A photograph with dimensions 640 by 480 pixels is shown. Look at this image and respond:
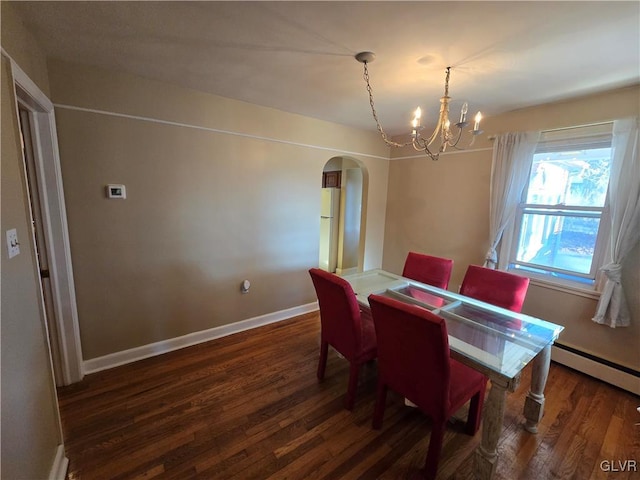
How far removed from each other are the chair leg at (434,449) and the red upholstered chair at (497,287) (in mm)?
1188

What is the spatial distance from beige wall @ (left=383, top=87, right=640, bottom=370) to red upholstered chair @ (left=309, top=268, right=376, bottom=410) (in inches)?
74.0

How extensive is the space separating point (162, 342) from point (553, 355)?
147 inches

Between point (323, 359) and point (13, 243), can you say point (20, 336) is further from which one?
point (323, 359)

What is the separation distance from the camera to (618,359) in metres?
2.22

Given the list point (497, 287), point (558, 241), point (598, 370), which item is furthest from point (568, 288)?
point (497, 287)

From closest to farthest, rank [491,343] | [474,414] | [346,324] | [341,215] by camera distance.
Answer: [491,343] < [474,414] < [346,324] < [341,215]

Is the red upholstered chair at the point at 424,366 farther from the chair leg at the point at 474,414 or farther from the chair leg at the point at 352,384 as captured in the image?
the chair leg at the point at 352,384

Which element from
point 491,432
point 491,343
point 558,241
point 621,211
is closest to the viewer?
point 491,432

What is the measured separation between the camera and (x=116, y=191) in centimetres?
212

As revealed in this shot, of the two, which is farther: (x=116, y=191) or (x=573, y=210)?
(x=573, y=210)

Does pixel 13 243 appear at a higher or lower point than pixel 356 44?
lower

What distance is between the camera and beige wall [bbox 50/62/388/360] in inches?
79.7

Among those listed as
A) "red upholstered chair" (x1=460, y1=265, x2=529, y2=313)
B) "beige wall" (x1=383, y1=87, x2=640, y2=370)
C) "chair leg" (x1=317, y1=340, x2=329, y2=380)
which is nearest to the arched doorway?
"beige wall" (x1=383, y1=87, x2=640, y2=370)

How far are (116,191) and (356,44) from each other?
2.09 meters
